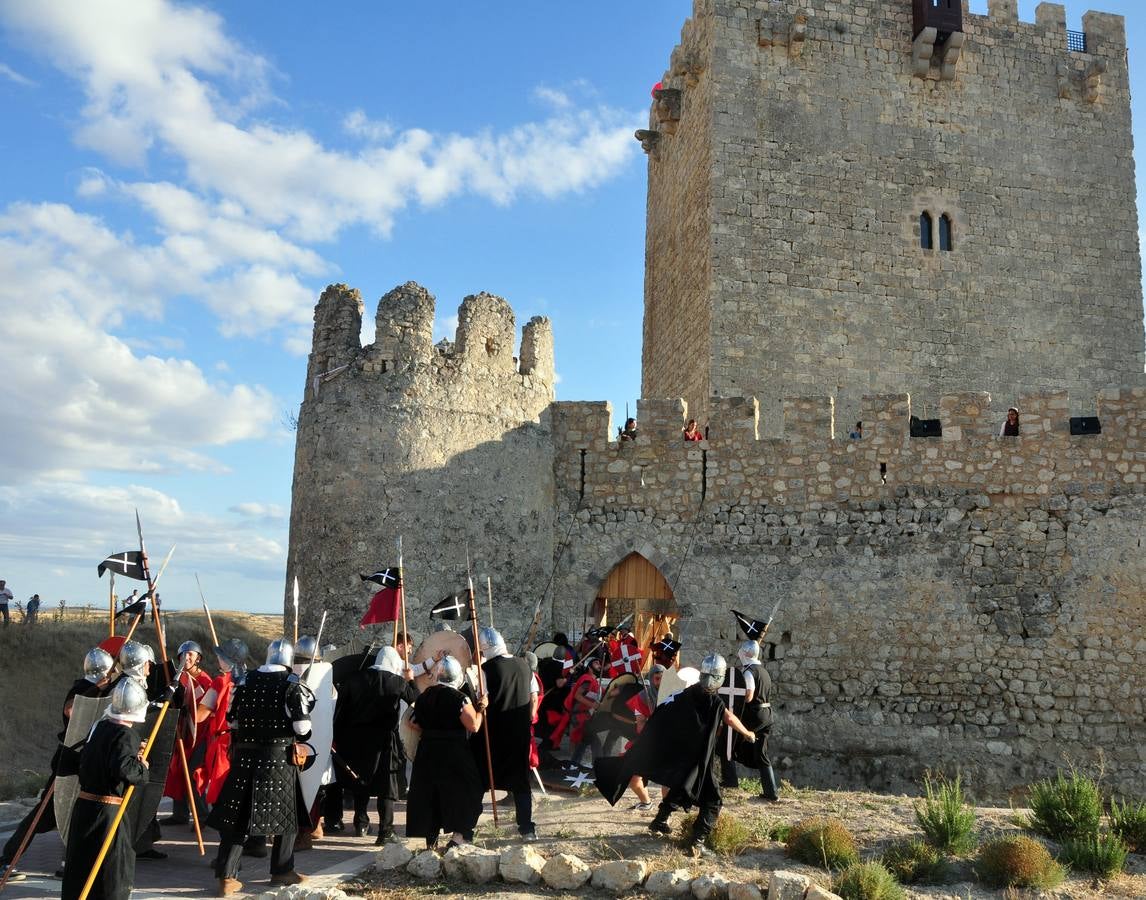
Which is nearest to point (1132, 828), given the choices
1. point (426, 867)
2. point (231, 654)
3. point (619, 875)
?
point (619, 875)

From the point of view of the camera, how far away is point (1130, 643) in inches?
448

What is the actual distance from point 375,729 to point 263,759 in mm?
1418

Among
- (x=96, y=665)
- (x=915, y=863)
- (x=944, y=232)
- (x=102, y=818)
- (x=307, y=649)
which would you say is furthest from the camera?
(x=944, y=232)

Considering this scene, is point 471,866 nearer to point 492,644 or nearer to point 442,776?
point 442,776

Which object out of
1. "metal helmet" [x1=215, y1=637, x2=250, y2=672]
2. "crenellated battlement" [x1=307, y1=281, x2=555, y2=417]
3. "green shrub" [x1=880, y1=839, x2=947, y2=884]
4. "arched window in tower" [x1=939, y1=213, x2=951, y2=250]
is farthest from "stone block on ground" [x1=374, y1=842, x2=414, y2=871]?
"arched window in tower" [x1=939, y1=213, x2=951, y2=250]

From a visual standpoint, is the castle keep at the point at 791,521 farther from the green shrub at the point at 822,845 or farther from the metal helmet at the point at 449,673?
the green shrub at the point at 822,845

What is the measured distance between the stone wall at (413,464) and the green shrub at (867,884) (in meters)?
5.70

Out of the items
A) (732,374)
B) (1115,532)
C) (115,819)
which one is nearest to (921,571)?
(1115,532)

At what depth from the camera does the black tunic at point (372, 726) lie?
7.73m

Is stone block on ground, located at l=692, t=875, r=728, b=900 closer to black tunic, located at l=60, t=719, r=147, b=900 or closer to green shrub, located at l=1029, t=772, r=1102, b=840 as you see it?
green shrub, located at l=1029, t=772, r=1102, b=840

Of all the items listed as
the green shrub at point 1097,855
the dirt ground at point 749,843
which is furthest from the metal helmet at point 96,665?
the green shrub at point 1097,855

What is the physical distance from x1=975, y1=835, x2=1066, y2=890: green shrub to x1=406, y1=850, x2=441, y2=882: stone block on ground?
143 inches

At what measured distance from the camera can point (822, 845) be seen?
22.6ft

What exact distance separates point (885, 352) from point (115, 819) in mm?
12426
